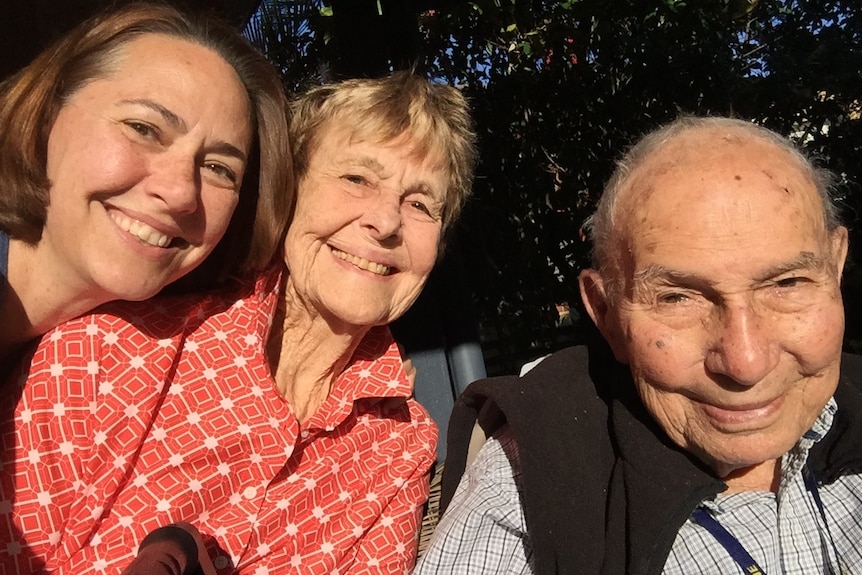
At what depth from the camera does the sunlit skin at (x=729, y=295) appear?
58.6 inches

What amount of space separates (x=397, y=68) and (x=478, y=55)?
124cm

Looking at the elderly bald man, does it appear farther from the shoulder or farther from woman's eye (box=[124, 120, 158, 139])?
woman's eye (box=[124, 120, 158, 139])

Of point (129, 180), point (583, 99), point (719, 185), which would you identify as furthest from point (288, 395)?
point (583, 99)

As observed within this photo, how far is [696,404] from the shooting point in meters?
1.62

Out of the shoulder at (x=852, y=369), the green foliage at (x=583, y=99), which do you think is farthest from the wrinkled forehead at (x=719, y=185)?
the green foliage at (x=583, y=99)

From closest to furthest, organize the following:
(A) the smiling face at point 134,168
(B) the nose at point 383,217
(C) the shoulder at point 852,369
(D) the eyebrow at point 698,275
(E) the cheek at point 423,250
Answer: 1. (D) the eyebrow at point 698,275
2. (A) the smiling face at point 134,168
3. (C) the shoulder at point 852,369
4. (B) the nose at point 383,217
5. (E) the cheek at point 423,250

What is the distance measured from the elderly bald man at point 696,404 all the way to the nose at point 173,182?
90cm

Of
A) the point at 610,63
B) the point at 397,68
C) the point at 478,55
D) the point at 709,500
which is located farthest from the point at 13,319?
the point at 610,63

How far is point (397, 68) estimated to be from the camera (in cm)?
256

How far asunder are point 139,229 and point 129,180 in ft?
0.38

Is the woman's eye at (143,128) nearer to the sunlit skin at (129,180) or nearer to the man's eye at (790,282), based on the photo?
the sunlit skin at (129,180)

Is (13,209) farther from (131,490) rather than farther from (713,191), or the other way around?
(713,191)

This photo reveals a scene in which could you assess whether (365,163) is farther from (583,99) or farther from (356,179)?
(583,99)

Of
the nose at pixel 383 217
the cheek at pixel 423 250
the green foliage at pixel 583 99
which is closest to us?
the nose at pixel 383 217
